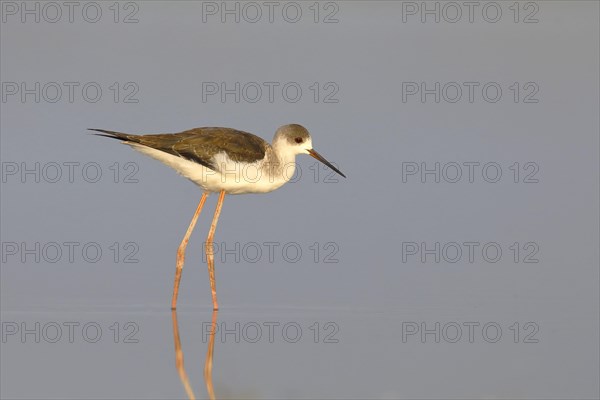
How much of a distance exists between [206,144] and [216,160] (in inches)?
7.9

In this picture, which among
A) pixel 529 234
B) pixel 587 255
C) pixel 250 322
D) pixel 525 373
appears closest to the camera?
pixel 525 373

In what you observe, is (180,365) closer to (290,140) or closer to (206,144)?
(206,144)

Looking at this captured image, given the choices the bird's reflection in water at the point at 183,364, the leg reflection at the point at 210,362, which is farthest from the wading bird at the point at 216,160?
the bird's reflection in water at the point at 183,364

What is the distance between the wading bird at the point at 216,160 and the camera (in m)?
12.7

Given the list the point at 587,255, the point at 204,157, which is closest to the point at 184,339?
the point at 204,157

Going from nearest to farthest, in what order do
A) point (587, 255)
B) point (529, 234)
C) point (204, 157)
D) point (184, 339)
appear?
1. point (184, 339)
2. point (204, 157)
3. point (587, 255)
4. point (529, 234)

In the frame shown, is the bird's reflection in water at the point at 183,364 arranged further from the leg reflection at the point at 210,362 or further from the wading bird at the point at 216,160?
the wading bird at the point at 216,160

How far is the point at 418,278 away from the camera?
1377 centimetres

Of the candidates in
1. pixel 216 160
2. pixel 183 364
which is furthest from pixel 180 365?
pixel 216 160

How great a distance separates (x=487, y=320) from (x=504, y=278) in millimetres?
2335

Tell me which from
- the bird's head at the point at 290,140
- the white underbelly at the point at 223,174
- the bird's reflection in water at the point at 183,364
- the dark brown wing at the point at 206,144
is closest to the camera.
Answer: the bird's reflection in water at the point at 183,364

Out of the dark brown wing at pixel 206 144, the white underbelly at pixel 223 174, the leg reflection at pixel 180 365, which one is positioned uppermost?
the dark brown wing at pixel 206 144

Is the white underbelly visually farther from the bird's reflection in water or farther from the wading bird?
the bird's reflection in water

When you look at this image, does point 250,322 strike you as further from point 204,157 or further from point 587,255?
point 587,255
